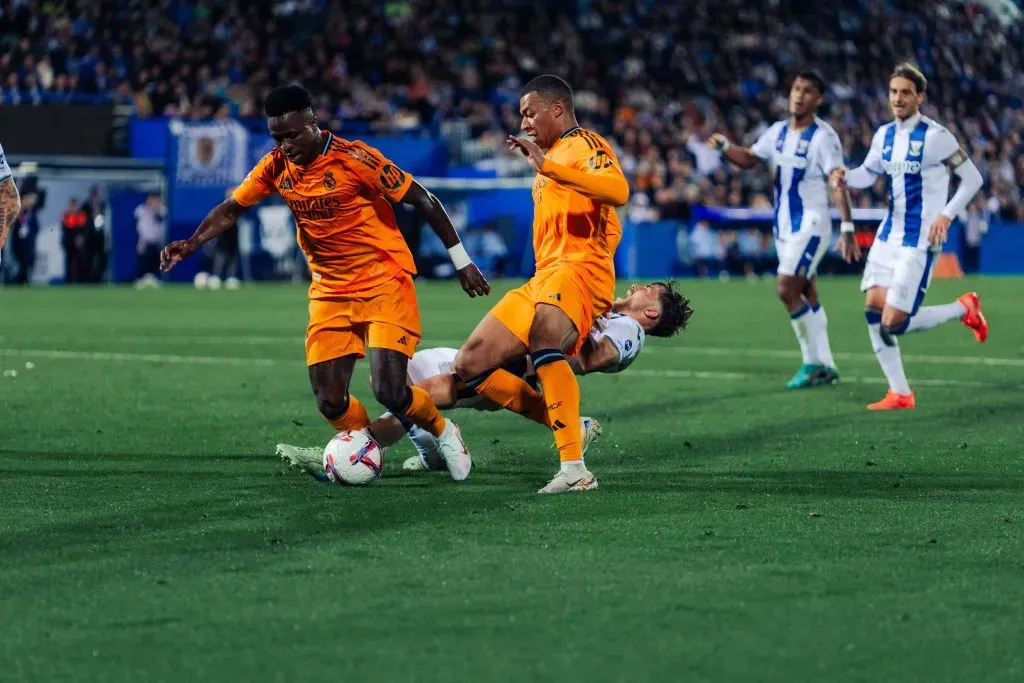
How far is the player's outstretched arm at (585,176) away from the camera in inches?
259

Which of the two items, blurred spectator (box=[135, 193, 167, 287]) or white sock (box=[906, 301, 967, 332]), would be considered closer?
white sock (box=[906, 301, 967, 332])

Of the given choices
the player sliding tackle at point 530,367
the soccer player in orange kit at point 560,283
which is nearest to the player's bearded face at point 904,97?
the player sliding tackle at point 530,367

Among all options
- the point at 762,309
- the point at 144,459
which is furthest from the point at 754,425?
the point at 762,309

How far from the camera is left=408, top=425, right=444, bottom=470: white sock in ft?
24.6

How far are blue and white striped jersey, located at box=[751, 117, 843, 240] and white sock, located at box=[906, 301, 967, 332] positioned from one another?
1638mm

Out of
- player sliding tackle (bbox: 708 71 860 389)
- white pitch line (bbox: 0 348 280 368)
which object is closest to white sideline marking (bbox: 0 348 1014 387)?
white pitch line (bbox: 0 348 280 368)

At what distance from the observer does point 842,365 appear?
1393 cm

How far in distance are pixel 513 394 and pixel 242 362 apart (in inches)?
275

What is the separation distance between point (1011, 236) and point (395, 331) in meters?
32.7

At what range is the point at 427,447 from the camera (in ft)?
24.7

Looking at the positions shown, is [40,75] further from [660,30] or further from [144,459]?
[144,459]

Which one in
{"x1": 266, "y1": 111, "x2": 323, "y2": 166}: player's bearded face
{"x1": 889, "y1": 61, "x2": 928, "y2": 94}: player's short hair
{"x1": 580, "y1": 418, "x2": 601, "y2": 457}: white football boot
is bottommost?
{"x1": 580, "y1": 418, "x2": 601, "y2": 457}: white football boot

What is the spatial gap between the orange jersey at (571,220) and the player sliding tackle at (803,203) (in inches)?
196

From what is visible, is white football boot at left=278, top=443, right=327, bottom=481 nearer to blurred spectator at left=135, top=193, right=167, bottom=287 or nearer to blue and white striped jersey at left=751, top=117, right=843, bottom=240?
blue and white striped jersey at left=751, top=117, right=843, bottom=240
